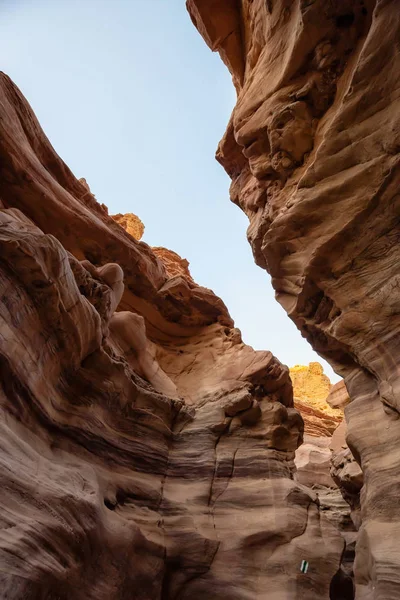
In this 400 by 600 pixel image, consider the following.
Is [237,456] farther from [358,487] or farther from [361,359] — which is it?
[358,487]

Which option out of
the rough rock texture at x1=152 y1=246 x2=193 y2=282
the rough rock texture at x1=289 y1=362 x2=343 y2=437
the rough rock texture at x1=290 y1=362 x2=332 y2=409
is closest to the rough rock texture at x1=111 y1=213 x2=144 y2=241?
the rough rock texture at x1=152 y1=246 x2=193 y2=282

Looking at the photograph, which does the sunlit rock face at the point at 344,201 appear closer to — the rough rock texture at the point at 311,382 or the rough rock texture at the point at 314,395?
the rough rock texture at the point at 314,395

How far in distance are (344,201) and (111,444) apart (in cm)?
745

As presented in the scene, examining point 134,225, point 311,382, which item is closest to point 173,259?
point 134,225

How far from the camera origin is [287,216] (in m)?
10.2

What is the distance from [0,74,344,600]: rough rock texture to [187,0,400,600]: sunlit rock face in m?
2.20

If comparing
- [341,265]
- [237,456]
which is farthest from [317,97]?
[237,456]

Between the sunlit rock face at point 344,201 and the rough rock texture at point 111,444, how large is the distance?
86.5 inches

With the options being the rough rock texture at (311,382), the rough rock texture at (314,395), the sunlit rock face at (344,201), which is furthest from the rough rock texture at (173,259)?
the rough rock texture at (311,382)

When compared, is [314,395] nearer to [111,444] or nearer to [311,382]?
[311,382]

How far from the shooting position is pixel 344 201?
9320 mm

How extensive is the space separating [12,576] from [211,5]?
52.8ft

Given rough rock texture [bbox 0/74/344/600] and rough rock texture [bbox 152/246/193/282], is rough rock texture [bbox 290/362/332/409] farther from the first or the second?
rough rock texture [bbox 0/74/344/600]

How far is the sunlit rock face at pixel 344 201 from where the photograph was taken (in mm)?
8125
